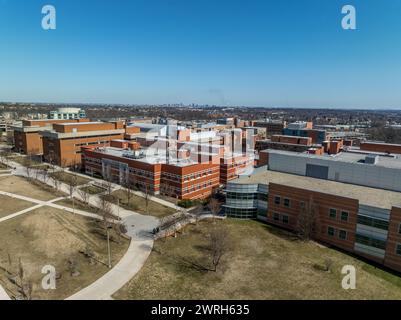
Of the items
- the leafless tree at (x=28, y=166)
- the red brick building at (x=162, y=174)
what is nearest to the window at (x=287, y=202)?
the red brick building at (x=162, y=174)

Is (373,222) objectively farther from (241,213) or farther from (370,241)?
(241,213)

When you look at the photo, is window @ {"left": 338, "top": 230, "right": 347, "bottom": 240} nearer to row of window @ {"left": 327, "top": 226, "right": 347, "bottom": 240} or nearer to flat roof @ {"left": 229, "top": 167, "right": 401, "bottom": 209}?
row of window @ {"left": 327, "top": 226, "right": 347, "bottom": 240}

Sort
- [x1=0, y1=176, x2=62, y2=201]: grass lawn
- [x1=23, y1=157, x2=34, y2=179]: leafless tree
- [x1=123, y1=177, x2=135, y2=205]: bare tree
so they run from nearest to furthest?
[x1=0, y1=176, x2=62, y2=201]: grass lawn, [x1=123, y1=177, x2=135, y2=205]: bare tree, [x1=23, y1=157, x2=34, y2=179]: leafless tree

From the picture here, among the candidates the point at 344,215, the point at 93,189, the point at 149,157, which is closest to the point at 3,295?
the point at 93,189

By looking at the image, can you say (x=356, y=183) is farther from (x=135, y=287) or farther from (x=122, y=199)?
(x=122, y=199)

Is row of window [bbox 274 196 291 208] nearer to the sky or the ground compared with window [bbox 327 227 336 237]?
nearer to the sky

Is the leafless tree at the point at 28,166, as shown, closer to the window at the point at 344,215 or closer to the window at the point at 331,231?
the window at the point at 331,231

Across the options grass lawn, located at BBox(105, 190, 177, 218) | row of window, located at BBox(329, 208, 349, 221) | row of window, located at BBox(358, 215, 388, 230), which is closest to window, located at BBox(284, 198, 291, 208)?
row of window, located at BBox(329, 208, 349, 221)
